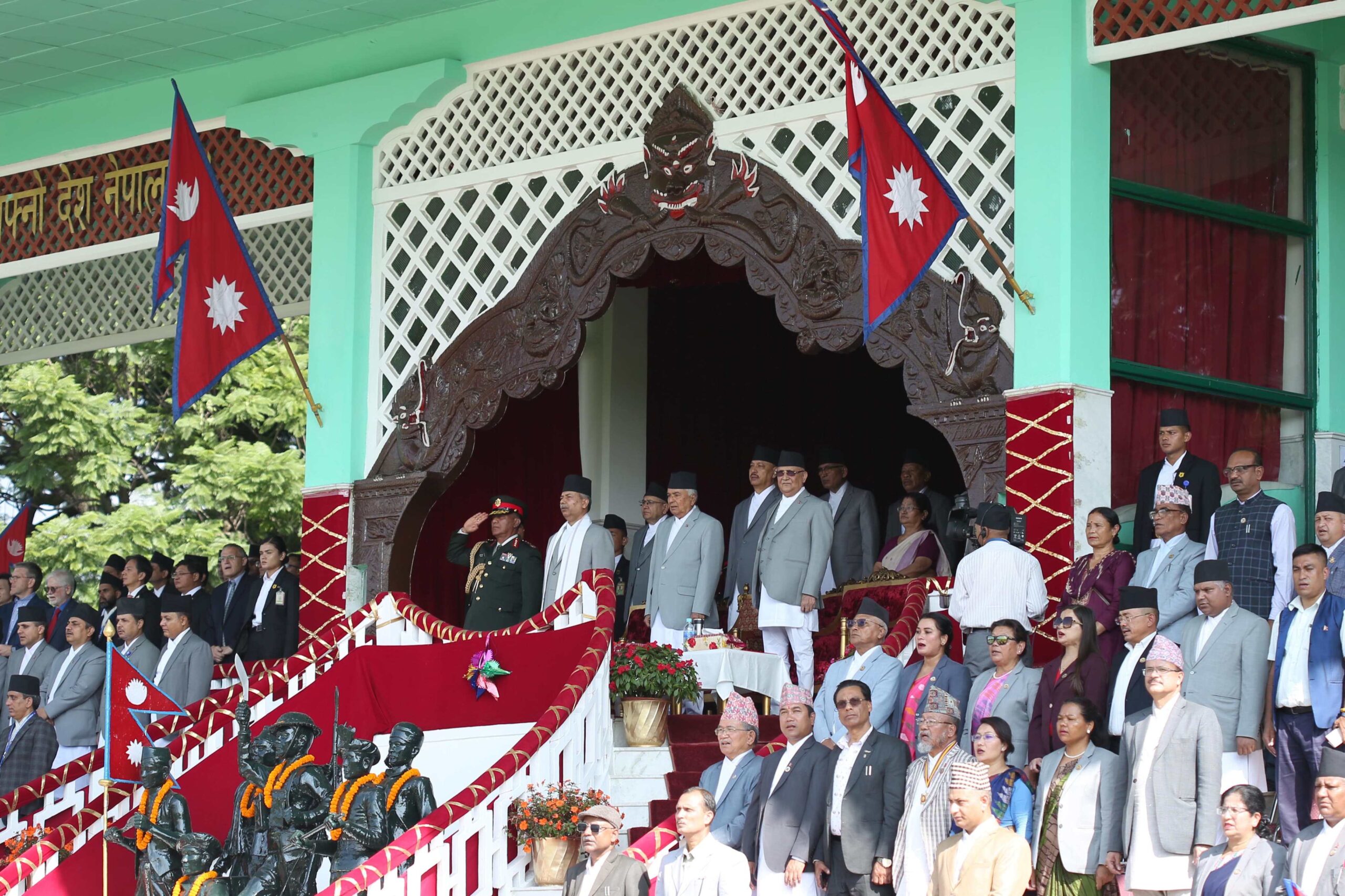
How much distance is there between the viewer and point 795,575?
11.6 meters

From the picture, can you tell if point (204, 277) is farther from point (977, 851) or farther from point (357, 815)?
point (977, 851)

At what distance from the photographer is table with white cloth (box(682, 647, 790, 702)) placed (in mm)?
11016

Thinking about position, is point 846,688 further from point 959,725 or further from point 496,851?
point 496,851

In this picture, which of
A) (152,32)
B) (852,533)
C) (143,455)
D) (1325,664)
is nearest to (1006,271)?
(852,533)

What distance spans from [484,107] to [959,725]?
6.24 meters

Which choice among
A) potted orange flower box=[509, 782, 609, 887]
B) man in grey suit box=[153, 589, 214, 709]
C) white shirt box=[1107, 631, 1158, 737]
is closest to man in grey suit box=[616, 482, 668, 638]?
man in grey suit box=[153, 589, 214, 709]

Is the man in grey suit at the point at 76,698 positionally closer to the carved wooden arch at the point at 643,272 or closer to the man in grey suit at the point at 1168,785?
the carved wooden arch at the point at 643,272

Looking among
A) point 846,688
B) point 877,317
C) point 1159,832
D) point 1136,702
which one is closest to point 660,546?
point 877,317

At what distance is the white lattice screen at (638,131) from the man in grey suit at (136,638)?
190 centimetres

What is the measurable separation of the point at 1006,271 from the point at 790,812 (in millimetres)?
3325

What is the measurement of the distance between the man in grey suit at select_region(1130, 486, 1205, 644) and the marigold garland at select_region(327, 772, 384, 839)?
369cm

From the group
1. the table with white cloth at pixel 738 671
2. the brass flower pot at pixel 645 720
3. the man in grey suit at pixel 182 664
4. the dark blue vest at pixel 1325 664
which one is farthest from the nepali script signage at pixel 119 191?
the dark blue vest at pixel 1325 664

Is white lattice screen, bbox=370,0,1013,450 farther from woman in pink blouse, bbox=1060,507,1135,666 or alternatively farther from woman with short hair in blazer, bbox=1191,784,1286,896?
woman with short hair in blazer, bbox=1191,784,1286,896

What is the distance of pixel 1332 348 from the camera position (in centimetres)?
1186
